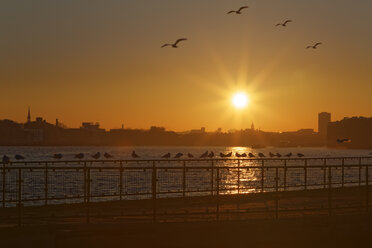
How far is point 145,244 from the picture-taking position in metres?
13.9

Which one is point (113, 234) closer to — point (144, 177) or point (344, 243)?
point (344, 243)

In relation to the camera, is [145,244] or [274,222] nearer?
[145,244]

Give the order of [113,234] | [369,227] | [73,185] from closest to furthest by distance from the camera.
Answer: [113,234], [369,227], [73,185]

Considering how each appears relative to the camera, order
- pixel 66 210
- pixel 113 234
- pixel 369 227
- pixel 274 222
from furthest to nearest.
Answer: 1. pixel 66 210
2. pixel 369 227
3. pixel 274 222
4. pixel 113 234

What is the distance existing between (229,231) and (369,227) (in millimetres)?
3913

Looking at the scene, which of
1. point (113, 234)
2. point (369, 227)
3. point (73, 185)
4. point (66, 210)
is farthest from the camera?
point (73, 185)

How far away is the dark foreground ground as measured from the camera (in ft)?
43.5

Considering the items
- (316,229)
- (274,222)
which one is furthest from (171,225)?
(316,229)

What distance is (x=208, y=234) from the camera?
14453 millimetres

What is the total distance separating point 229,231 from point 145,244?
1896mm

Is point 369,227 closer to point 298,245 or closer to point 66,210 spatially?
point 298,245

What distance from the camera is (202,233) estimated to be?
14.4m

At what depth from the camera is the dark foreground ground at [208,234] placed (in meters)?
13.3

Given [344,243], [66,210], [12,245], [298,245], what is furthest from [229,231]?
[66,210]
